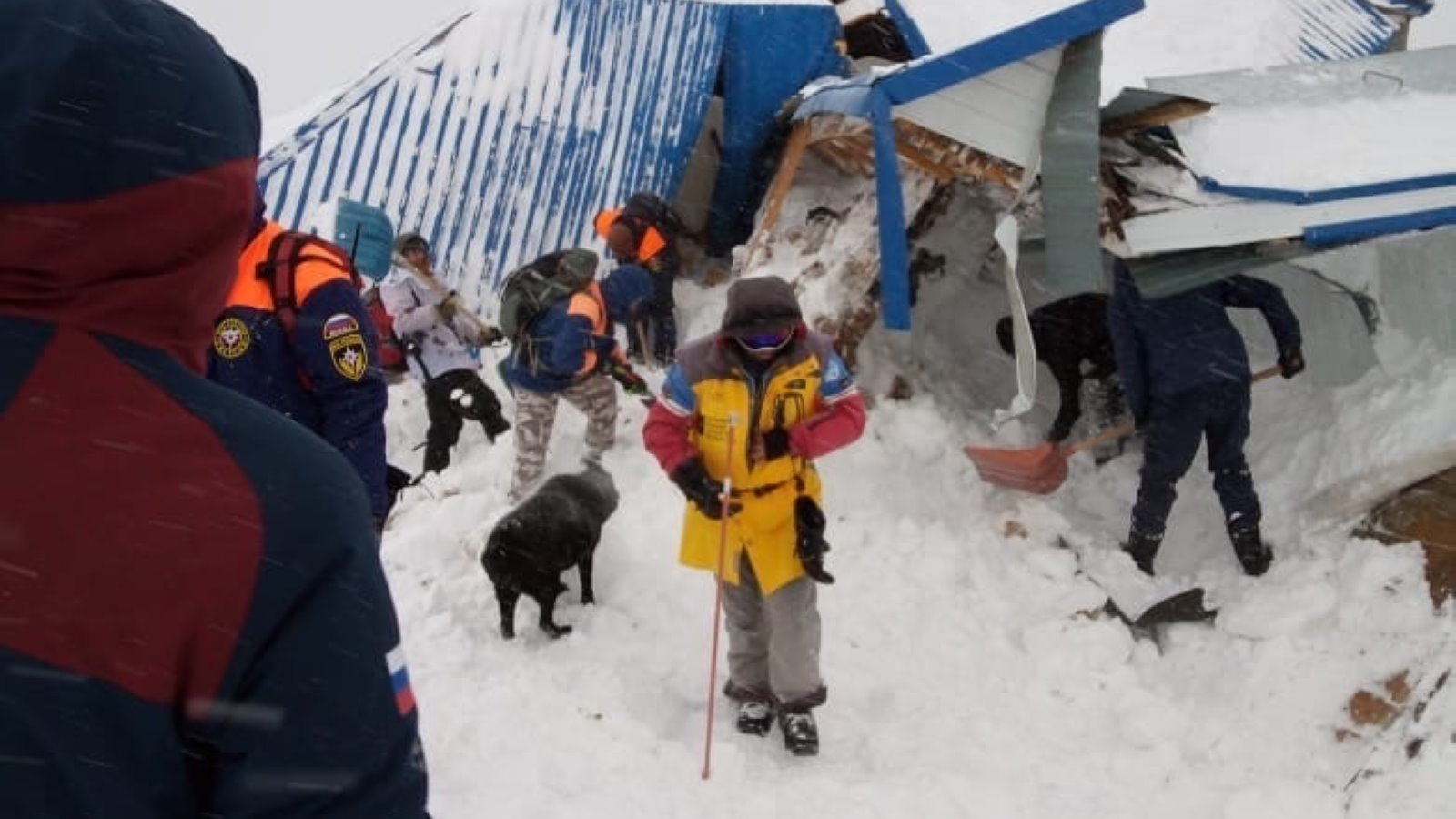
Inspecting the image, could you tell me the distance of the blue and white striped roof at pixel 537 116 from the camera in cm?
831

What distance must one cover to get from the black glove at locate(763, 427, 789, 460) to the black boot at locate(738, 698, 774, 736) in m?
1.16

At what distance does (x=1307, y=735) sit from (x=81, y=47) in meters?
5.35

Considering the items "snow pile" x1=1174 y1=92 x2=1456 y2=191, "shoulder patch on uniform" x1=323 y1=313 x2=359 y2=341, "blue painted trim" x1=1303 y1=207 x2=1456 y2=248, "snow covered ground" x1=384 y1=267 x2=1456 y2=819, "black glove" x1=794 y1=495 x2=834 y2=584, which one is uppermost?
"shoulder patch on uniform" x1=323 y1=313 x2=359 y2=341

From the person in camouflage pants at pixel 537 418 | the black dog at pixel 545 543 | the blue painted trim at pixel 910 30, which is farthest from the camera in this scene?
the blue painted trim at pixel 910 30

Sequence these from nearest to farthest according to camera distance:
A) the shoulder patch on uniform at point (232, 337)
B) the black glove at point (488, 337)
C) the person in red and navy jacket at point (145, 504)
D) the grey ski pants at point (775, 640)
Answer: the person in red and navy jacket at point (145, 504), the shoulder patch on uniform at point (232, 337), the grey ski pants at point (775, 640), the black glove at point (488, 337)

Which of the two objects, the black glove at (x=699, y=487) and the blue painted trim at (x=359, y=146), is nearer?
the black glove at (x=699, y=487)

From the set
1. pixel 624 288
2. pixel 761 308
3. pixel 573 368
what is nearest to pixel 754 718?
pixel 761 308

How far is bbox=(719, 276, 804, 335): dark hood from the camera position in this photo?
4234 mm

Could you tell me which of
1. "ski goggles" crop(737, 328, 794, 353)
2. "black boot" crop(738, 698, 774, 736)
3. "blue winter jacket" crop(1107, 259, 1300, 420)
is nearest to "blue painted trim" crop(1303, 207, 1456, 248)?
"blue winter jacket" crop(1107, 259, 1300, 420)

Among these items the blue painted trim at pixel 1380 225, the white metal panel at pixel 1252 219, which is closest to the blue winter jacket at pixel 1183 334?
the white metal panel at pixel 1252 219

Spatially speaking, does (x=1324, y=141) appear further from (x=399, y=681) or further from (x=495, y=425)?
(x=399, y=681)

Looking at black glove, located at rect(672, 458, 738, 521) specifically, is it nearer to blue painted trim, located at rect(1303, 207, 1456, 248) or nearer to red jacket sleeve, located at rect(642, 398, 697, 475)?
red jacket sleeve, located at rect(642, 398, 697, 475)

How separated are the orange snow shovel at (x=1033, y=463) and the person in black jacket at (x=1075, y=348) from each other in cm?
58

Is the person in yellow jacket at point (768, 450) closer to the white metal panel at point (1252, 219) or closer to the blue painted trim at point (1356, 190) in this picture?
the white metal panel at point (1252, 219)
